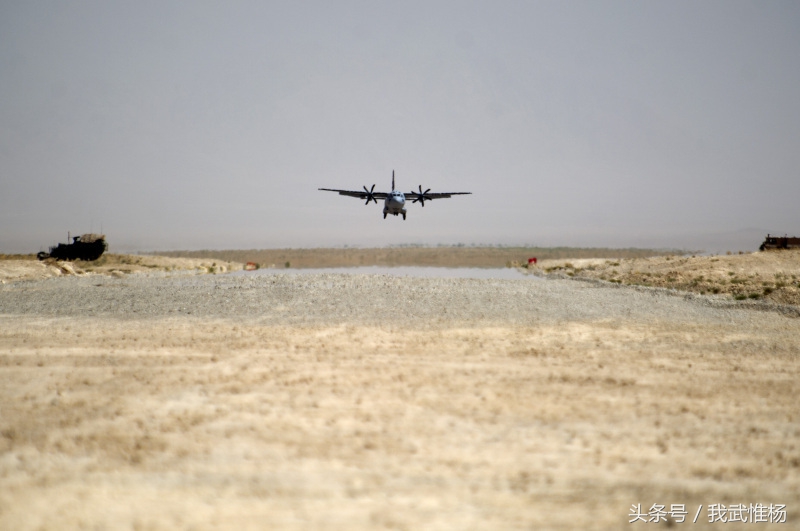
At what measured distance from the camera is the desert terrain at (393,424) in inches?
210

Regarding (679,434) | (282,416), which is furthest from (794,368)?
(282,416)

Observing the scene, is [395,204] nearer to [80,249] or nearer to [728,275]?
[728,275]

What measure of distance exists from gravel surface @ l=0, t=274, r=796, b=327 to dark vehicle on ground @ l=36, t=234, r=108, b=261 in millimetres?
24960

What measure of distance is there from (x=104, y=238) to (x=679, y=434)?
56847mm

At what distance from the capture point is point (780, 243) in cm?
4547

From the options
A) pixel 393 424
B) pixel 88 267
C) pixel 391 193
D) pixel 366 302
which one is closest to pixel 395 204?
pixel 391 193

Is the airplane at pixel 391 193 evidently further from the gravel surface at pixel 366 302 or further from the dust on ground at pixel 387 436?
the dust on ground at pixel 387 436

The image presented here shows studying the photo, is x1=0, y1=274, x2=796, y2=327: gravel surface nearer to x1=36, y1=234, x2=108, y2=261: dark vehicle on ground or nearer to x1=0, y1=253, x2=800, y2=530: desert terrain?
x1=0, y1=253, x2=800, y2=530: desert terrain

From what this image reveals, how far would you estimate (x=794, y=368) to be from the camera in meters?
11.3

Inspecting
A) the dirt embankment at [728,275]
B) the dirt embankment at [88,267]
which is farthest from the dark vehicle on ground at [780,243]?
the dirt embankment at [88,267]

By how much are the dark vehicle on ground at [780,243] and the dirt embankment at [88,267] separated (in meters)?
50.5

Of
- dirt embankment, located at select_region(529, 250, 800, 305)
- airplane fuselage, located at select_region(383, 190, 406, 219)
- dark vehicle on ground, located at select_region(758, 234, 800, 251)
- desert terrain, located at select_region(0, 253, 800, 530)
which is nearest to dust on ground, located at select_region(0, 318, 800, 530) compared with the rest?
desert terrain, located at select_region(0, 253, 800, 530)

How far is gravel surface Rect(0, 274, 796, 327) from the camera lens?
60.3ft

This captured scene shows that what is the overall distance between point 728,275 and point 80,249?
182 ft
